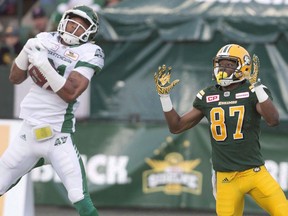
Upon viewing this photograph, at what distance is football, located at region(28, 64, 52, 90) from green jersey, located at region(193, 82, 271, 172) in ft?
4.36

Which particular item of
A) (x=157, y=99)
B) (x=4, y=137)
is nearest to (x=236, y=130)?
(x=4, y=137)

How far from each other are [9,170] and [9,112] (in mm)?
3633

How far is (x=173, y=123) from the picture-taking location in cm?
680

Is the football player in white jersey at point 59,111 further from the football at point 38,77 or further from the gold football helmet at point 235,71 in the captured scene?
the gold football helmet at point 235,71

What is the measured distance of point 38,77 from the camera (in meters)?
6.69

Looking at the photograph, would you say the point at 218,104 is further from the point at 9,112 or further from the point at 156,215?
the point at 9,112

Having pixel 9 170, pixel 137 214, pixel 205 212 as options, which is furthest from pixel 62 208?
pixel 9 170

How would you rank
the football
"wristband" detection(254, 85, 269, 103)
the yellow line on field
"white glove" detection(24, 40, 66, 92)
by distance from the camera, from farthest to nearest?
the yellow line on field < the football < "white glove" detection(24, 40, 66, 92) < "wristband" detection(254, 85, 269, 103)

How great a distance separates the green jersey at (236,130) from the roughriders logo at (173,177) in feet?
10.6

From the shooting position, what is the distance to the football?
6676mm

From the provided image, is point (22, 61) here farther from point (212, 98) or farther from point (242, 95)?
point (242, 95)

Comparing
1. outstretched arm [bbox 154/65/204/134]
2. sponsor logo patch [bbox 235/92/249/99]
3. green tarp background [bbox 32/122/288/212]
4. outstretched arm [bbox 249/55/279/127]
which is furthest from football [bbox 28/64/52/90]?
green tarp background [bbox 32/122/288/212]

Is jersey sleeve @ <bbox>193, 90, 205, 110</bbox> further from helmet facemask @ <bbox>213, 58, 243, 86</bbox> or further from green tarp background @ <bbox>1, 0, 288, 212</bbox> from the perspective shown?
green tarp background @ <bbox>1, 0, 288, 212</bbox>

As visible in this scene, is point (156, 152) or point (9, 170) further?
point (156, 152)
